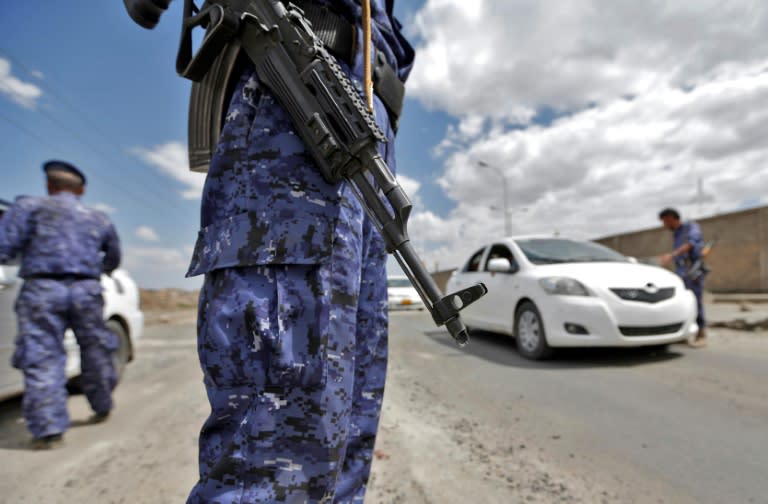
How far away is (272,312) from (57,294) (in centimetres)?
268

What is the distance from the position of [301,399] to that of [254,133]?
1.88 feet

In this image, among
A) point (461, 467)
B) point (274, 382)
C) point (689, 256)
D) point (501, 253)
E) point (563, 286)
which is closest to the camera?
point (274, 382)

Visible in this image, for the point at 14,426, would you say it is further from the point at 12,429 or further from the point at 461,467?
the point at 461,467

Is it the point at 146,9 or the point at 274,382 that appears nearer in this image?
the point at 274,382

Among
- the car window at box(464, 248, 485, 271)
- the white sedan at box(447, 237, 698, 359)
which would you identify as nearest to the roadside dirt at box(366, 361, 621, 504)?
the white sedan at box(447, 237, 698, 359)

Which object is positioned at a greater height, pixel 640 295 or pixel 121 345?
pixel 640 295

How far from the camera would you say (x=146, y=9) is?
41.7 inches

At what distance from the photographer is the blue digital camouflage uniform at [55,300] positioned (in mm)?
2592

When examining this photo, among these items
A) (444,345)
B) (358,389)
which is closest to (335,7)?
(358,389)

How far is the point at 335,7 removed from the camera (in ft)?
3.67

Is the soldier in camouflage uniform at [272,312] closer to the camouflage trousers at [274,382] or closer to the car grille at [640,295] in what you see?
the camouflage trousers at [274,382]

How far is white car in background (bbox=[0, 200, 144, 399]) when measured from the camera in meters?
2.94

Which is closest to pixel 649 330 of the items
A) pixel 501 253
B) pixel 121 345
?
pixel 501 253

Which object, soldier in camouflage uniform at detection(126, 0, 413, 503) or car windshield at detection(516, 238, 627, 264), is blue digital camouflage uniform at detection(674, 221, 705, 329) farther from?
soldier in camouflage uniform at detection(126, 0, 413, 503)
